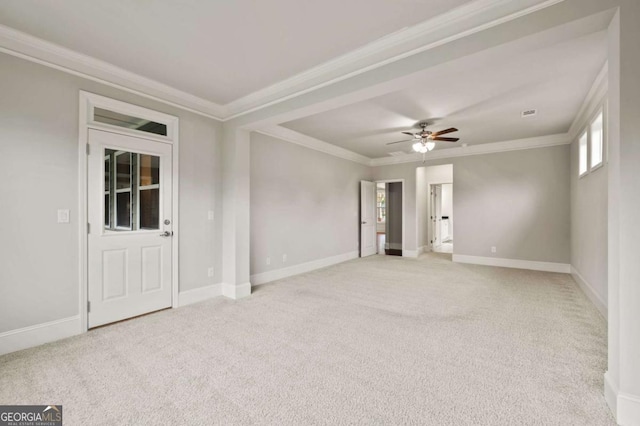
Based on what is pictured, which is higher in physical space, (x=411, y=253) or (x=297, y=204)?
(x=297, y=204)

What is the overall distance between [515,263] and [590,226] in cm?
232

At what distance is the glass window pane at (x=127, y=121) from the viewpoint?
10.2ft

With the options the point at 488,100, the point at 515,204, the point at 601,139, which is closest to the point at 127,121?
Answer: the point at 488,100

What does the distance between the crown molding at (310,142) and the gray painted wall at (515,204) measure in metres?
2.09

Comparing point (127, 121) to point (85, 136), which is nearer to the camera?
point (85, 136)

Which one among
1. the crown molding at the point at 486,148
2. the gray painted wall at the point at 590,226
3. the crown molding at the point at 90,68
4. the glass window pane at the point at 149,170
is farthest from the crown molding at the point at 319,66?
the crown molding at the point at 486,148

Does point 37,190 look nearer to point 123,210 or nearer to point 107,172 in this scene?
point 107,172

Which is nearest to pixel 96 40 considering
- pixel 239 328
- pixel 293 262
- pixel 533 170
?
pixel 239 328

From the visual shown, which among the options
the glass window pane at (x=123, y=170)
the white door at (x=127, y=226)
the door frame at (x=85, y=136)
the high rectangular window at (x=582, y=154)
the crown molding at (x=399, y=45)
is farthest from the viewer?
the high rectangular window at (x=582, y=154)

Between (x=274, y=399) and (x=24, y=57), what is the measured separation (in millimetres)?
3578

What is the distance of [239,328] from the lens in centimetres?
305

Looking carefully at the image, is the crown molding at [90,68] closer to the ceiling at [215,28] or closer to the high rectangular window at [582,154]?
the ceiling at [215,28]

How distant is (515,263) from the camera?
20.3 ft

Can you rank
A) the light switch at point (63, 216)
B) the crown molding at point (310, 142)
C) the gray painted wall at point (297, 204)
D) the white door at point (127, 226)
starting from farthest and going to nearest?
1. the crown molding at point (310, 142)
2. the gray painted wall at point (297, 204)
3. the white door at point (127, 226)
4. the light switch at point (63, 216)
